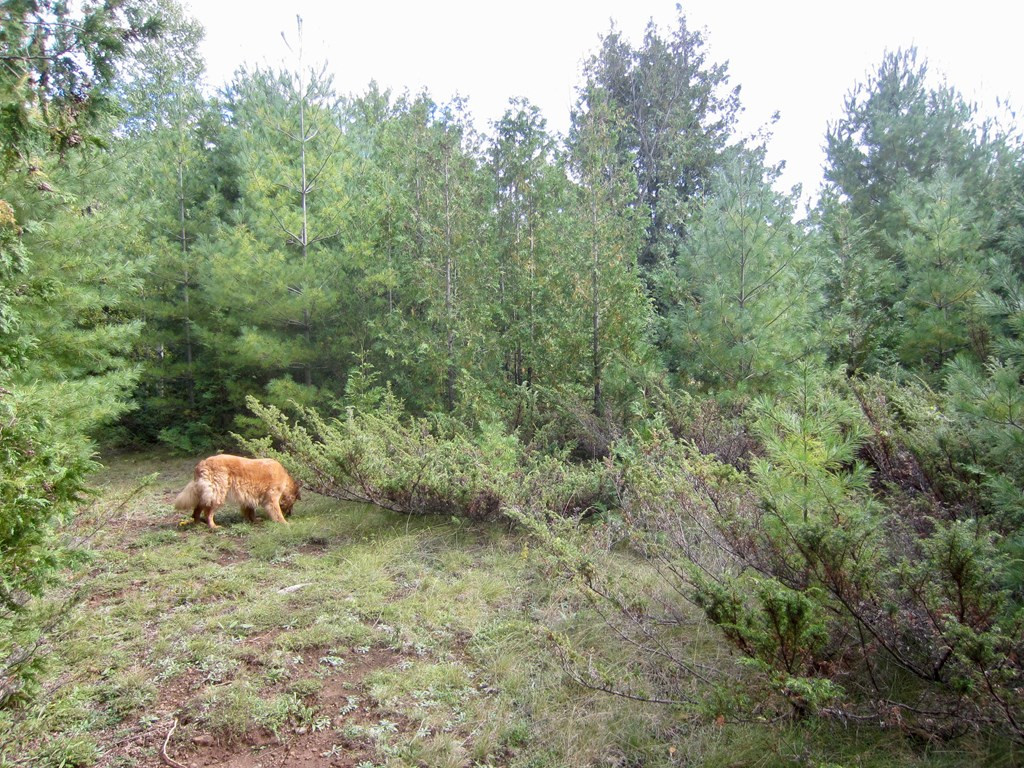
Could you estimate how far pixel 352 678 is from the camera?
3.22 meters

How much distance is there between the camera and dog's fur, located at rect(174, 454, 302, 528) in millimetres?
5656

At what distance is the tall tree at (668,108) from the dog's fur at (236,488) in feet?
33.8

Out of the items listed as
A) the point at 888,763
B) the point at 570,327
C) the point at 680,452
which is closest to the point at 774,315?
the point at 570,327

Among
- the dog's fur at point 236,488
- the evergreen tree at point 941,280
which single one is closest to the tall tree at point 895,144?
the evergreen tree at point 941,280

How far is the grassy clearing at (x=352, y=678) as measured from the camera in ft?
8.30

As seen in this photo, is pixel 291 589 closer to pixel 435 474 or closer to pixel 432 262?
pixel 435 474

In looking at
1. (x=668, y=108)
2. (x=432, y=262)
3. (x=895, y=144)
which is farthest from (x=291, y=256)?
(x=895, y=144)

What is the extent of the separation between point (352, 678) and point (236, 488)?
3.12 metres

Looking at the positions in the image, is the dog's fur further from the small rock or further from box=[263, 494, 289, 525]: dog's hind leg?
the small rock

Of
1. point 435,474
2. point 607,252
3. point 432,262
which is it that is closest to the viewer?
point 435,474

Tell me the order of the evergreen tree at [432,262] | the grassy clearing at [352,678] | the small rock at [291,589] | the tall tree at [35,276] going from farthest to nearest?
the evergreen tree at [432,262], the small rock at [291,589], the grassy clearing at [352,678], the tall tree at [35,276]

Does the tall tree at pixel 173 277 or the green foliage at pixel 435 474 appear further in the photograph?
the tall tree at pixel 173 277

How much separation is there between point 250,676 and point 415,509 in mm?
2698

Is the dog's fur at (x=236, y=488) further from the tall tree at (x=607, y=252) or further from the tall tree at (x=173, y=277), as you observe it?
the tall tree at (x=173, y=277)
